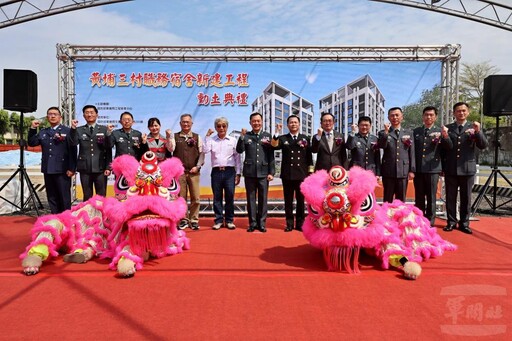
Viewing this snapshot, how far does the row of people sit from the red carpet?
4.17 ft

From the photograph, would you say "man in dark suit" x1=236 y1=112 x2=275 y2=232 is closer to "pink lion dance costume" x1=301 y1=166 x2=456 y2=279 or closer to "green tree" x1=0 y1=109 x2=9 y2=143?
"pink lion dance costume" x1=301 y1=166 x2=456 y2=279

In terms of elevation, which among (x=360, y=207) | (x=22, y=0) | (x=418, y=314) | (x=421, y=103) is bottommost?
(x=418, y=314)

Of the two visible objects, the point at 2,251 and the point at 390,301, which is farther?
the point at 2,251

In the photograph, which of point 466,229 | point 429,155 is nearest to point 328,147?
point 429,155

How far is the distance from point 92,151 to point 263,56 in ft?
10.2

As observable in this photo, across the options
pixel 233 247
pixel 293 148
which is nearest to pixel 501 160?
pixel 293 148

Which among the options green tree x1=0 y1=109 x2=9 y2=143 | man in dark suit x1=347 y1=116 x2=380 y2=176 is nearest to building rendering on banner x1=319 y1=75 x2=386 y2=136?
man in dark suit x1=347 y1=116 x2=380 y2=176

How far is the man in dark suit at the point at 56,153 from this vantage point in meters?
5.08

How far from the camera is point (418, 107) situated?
6.18m

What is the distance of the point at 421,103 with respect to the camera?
6.17 m

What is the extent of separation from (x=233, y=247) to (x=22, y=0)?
26.1ft

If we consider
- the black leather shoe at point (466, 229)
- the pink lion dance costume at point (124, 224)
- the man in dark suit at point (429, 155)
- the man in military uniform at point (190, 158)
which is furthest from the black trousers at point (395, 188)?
the pink lion dance costume at point (124, 224)

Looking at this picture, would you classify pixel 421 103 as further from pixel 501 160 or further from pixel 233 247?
pixel 501 160

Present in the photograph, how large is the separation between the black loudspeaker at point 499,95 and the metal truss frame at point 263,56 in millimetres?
570
